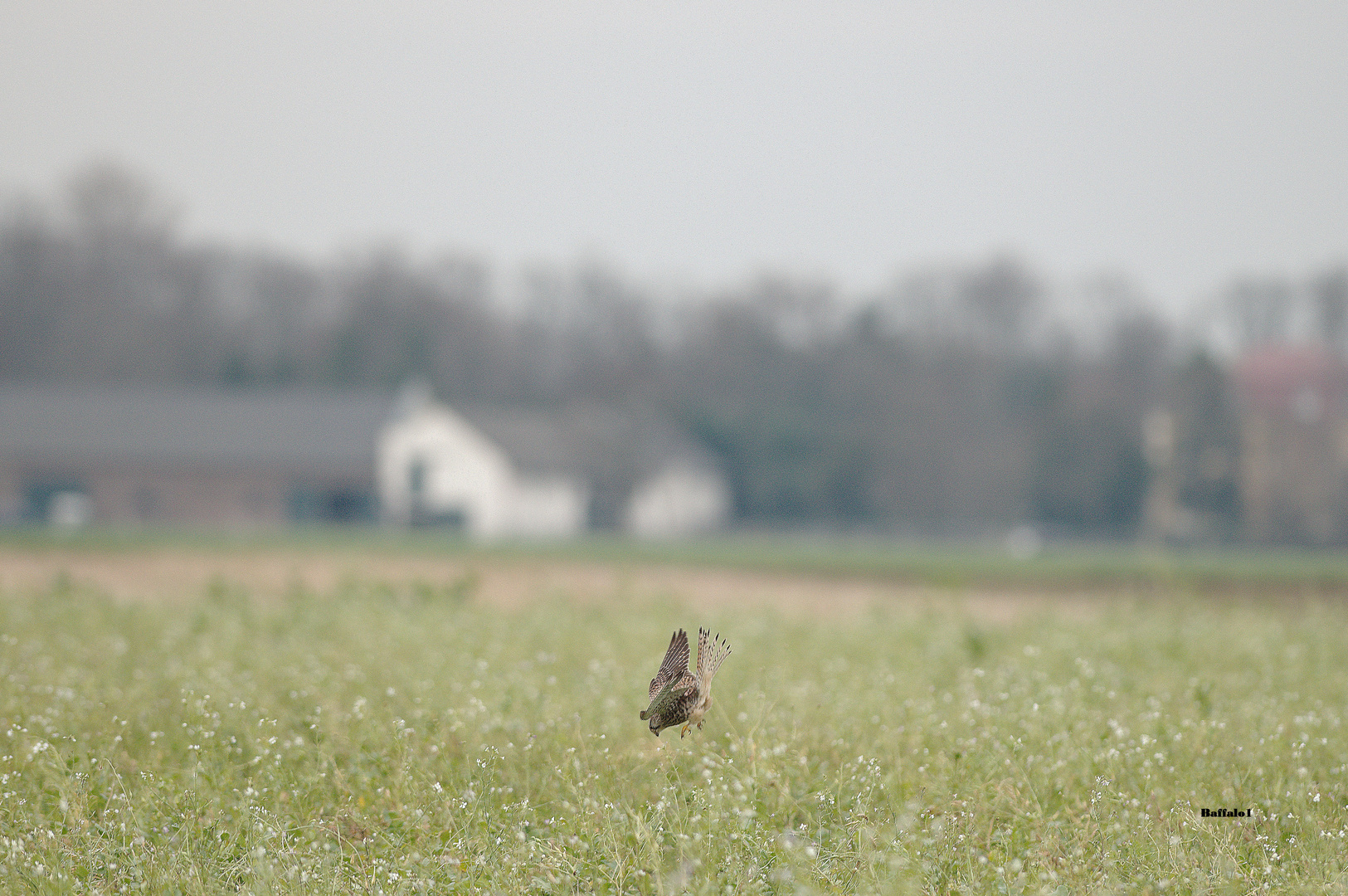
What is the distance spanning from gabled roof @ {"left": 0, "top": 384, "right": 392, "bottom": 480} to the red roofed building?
39425mm

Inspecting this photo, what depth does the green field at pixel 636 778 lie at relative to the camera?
5.53 metres

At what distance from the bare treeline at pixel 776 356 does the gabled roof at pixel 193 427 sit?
7.13 metres

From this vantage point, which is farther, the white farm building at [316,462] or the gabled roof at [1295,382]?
the white farm building at [316,462]

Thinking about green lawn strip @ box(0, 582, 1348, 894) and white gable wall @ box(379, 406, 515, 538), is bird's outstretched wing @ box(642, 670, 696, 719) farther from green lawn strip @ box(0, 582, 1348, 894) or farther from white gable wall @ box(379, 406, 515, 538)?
white gable wall @ box(379, 406, 515, 538)

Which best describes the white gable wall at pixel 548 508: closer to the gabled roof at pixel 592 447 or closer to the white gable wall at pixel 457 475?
the white gable wall at pixel 457 475

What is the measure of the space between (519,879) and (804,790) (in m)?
1.70

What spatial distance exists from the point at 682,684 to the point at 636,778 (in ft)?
3.42

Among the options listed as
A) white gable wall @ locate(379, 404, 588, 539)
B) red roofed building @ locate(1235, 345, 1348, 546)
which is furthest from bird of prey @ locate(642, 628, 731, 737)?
white gable wall @ locate(379, 404, 588, 539)

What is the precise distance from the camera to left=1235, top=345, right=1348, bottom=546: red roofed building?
52.8 meters

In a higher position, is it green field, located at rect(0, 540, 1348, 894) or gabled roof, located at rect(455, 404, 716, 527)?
gabled roof, located at rect(455, 404, 716, 527)

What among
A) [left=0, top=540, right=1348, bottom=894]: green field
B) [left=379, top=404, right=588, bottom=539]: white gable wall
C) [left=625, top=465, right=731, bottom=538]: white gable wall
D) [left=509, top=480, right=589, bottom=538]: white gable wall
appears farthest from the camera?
[left=625, top=465, right=731, bottom=538]: white gable wall

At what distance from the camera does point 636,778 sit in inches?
276

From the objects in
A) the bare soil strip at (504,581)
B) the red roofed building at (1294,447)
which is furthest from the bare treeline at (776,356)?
the bare soil strip at (504,581)

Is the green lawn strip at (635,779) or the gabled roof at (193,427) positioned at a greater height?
the gabled roof at (193,427)
